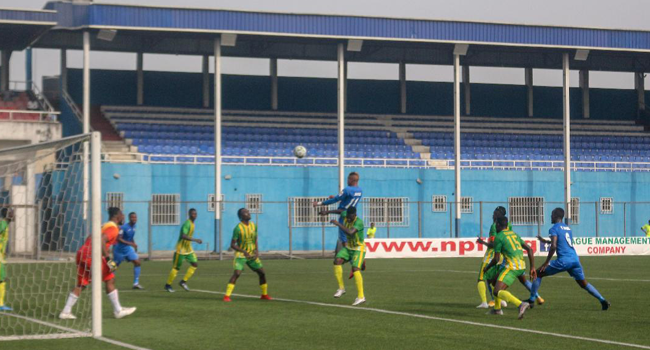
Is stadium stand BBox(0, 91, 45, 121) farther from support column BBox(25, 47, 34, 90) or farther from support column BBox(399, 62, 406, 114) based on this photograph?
support column BBox(399, 62, 406, 114)

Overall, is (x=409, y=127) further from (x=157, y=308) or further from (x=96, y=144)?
(x=96, y=144)

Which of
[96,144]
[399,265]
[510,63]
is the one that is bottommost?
[399,265]

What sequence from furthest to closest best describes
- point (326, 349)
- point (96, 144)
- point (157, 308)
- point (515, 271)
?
point (157, 308) < point (515, 271) < point (96, 144) < point (326, 349)

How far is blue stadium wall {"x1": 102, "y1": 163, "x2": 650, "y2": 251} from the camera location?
4372 centimetres

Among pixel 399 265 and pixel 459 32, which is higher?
pixel 459 32

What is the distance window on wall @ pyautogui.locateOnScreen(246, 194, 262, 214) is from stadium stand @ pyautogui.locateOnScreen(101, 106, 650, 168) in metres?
2.88

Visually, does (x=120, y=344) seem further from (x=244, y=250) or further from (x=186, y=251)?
(x=186, y=251)

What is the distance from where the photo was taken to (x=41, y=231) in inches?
813

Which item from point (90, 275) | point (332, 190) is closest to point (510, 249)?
point (90, 275)

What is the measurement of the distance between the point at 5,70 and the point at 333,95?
17767 mm

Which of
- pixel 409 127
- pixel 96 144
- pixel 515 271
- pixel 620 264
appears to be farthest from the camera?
pixel 409 127

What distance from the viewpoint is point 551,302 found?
1844 centimetres

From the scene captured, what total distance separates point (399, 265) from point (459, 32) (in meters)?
16.9

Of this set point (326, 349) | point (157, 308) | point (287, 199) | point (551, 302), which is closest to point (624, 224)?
point (287, 199)
